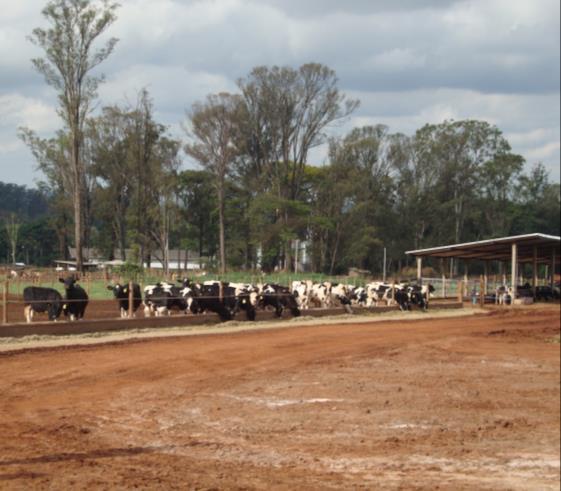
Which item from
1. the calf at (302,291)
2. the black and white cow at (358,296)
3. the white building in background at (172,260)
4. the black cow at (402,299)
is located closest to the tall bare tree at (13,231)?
the white building in background at (172,260)

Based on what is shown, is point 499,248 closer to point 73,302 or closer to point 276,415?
point 73,302

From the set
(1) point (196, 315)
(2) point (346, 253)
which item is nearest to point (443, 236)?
(2) point (346, 253)

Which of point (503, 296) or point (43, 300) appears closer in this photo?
point (43, 300)

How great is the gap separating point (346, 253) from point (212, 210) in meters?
5.95

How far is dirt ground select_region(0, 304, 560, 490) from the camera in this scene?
7.66 m

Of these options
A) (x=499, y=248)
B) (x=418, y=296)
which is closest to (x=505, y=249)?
(x=499, y=248)

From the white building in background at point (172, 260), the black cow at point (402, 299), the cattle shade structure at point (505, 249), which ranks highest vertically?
the cattle shade structure at point (505, 249)

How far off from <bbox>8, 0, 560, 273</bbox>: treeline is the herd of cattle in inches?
42.6

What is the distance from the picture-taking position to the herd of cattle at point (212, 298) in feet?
65.3

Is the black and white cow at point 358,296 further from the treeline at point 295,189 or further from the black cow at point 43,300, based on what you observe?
the black cow at point 43,300

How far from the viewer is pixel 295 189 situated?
27016 millimetres

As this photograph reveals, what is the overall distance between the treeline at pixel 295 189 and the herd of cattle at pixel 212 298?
3.55 ft

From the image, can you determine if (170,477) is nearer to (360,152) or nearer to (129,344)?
(129,344)

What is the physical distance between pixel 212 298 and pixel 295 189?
14.7 ft
